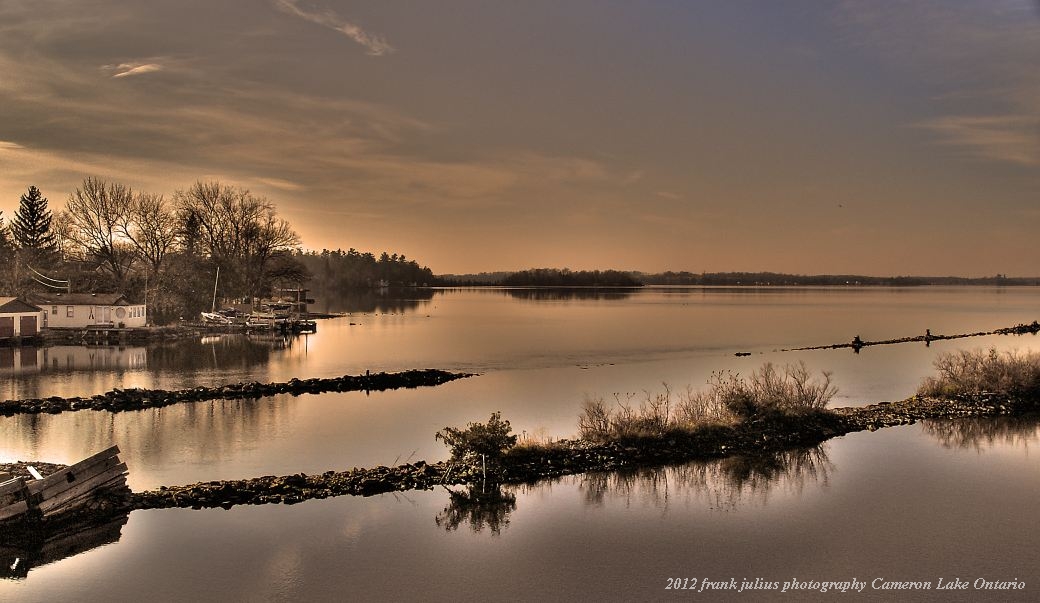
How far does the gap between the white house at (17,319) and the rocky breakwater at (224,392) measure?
28.1m

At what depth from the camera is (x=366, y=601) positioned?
Result: 12.8 m

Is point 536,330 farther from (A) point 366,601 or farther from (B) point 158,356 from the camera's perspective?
(A) point 366,601

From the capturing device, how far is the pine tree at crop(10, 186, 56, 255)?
105062 millimetres

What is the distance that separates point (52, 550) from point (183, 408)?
16006mm

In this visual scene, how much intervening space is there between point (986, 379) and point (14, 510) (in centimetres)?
3454

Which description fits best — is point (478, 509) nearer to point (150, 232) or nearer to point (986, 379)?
point (986, 379)

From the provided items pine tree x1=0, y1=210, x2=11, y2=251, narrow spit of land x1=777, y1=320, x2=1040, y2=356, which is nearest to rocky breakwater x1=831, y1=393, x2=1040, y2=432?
narrow spit of land x1=777, y1=320, x2=1040, y2=356

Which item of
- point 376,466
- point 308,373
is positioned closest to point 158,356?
point 308,373

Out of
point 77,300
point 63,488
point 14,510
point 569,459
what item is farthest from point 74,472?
point 77,300

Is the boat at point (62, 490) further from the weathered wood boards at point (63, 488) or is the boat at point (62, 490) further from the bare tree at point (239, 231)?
the bare tree at point (239, 231)

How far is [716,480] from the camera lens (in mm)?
19906

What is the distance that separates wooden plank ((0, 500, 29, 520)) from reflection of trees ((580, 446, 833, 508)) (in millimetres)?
12164

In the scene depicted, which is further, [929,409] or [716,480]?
[929,409]

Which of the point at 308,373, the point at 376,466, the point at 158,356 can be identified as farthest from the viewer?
the point at 158,356
